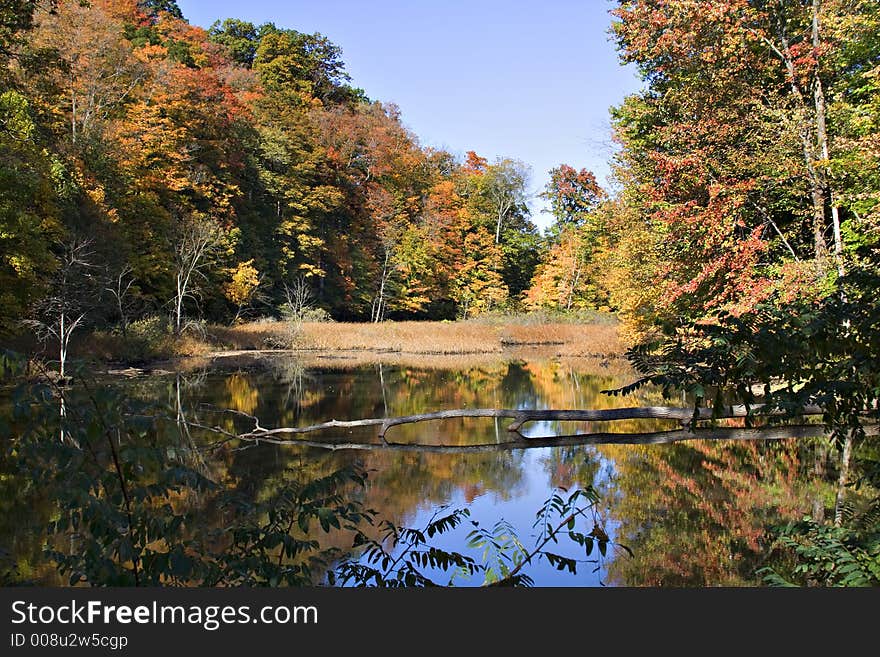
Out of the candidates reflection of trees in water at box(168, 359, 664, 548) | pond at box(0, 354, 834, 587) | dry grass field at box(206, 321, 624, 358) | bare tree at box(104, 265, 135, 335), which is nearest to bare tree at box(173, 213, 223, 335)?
bare tree at box(104, 265, 135, 335)

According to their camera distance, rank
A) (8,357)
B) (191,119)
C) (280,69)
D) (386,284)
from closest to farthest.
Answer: (8,357) → (191,119) → (386,284) → (280,69)

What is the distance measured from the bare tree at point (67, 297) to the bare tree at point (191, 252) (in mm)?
6882

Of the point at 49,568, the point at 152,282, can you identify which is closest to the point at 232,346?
the point at 152,282

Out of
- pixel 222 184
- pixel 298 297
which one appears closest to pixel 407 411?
pixel 298 297

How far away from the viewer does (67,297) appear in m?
20.4

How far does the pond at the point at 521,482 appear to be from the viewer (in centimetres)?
654

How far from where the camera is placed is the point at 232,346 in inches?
1262

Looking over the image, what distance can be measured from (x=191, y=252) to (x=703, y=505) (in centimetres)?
2685

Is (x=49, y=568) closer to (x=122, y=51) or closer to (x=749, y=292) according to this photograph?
(x=749, y=292)

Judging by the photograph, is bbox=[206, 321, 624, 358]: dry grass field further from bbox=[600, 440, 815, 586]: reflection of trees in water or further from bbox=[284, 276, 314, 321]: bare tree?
bbox=[600, 440, 815, 586]: reflection of trees in water

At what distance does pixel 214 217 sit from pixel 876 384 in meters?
35.3

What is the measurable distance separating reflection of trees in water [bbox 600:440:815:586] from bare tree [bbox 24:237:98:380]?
1535cm

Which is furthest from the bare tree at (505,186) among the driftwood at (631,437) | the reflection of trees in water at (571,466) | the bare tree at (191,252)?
the driftwood at (631,437)

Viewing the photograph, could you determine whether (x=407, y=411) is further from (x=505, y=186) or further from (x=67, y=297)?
→ (x=505, y=186)
